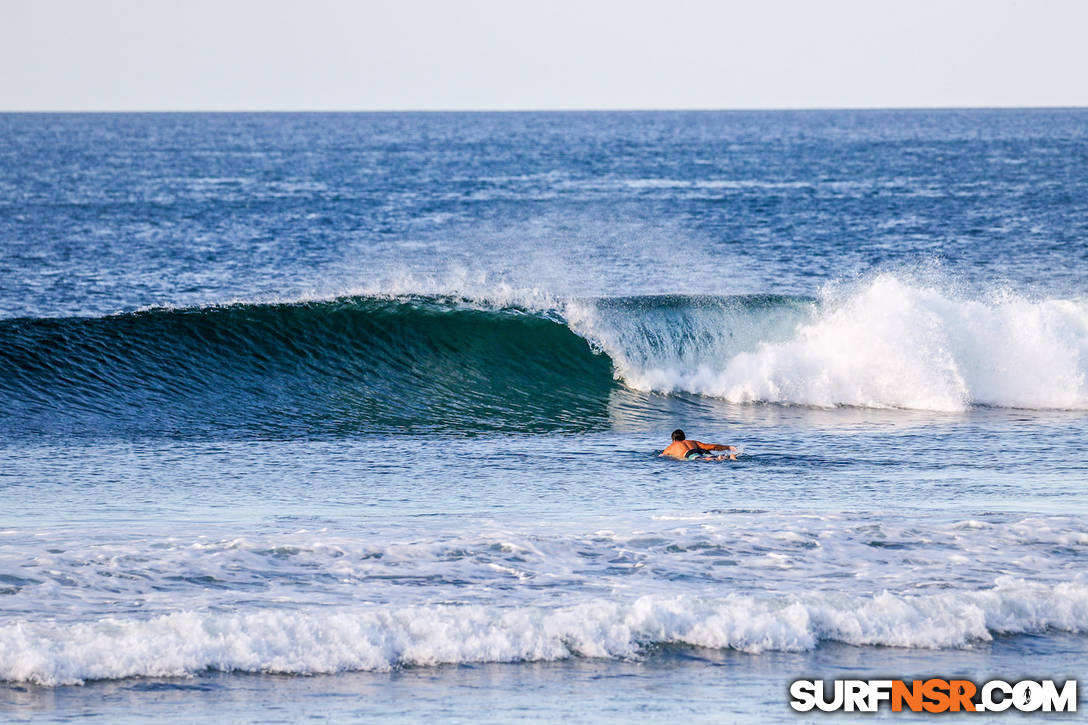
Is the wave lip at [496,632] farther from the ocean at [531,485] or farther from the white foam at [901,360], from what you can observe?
the white foam at [901,360]

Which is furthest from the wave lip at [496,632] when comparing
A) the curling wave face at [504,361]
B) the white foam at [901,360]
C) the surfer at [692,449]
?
the white foam at [901,360]

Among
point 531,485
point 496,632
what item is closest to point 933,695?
point 496,632

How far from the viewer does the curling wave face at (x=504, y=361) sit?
58.3 feet

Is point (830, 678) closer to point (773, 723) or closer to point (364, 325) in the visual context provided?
point (773, 723)

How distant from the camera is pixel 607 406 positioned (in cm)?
1858

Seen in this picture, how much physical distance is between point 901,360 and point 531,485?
8107 mm

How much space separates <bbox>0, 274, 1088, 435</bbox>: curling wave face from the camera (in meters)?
17.8

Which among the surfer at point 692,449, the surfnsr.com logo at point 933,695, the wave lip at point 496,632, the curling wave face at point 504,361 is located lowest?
the surfnsr.com logo at point 933,695

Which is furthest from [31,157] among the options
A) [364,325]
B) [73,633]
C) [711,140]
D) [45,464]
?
[73,633]

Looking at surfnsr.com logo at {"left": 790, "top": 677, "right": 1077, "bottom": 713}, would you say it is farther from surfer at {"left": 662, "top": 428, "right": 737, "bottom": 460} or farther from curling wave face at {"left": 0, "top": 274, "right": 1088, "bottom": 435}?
curling wave face at {"left": 0, "top": 274, "right": 1088, "bottom": 435}

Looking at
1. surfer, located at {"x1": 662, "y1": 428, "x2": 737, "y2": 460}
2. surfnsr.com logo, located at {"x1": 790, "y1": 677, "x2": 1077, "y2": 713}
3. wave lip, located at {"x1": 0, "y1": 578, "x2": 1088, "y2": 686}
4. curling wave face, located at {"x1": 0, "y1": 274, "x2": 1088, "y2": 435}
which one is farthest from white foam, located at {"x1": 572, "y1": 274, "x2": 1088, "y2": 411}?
surfnsr.com logo, located at {"x1": 790, "y1": 677, "x2": 1077, "y2": 713}

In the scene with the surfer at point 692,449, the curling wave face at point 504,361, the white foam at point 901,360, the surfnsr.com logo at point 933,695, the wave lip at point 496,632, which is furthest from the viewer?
the white foam at point 901,360

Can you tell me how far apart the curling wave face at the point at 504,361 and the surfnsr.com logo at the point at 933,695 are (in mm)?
9311

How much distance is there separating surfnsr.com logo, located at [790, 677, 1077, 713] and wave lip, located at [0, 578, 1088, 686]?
0.64m
